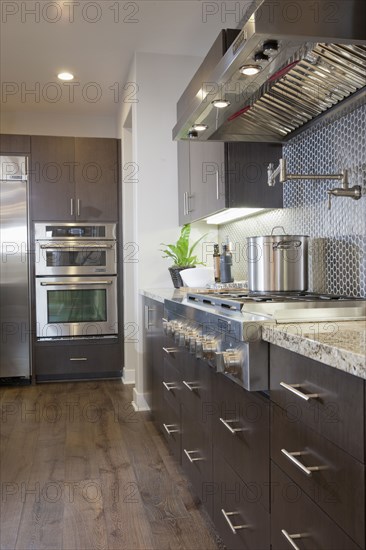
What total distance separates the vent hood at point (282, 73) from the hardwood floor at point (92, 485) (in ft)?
5.49

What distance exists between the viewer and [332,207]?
217 cm

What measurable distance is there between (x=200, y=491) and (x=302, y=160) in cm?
152

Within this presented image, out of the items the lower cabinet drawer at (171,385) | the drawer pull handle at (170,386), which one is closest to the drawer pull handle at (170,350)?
the lower cabinet drawer at (171,385)

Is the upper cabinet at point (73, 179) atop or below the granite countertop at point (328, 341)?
atop

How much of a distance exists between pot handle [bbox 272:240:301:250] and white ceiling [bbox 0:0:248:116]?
183 cm

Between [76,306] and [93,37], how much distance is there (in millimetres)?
2225

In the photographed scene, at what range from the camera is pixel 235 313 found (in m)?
1.65

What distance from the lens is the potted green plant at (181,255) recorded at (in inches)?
138

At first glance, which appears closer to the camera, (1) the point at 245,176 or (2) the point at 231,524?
(2) the point at 231,524

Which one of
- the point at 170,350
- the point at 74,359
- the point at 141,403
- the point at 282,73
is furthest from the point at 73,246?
the point at 282,73

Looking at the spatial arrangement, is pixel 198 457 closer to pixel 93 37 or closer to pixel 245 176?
pixel 245 176

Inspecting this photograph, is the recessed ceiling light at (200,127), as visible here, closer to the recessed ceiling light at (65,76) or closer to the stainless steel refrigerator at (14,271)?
the recessed ceiling light at (65,76)

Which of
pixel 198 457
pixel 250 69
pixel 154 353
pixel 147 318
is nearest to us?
pixel 250 69

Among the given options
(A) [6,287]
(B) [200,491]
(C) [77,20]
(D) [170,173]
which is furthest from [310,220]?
(A) [6,287]
